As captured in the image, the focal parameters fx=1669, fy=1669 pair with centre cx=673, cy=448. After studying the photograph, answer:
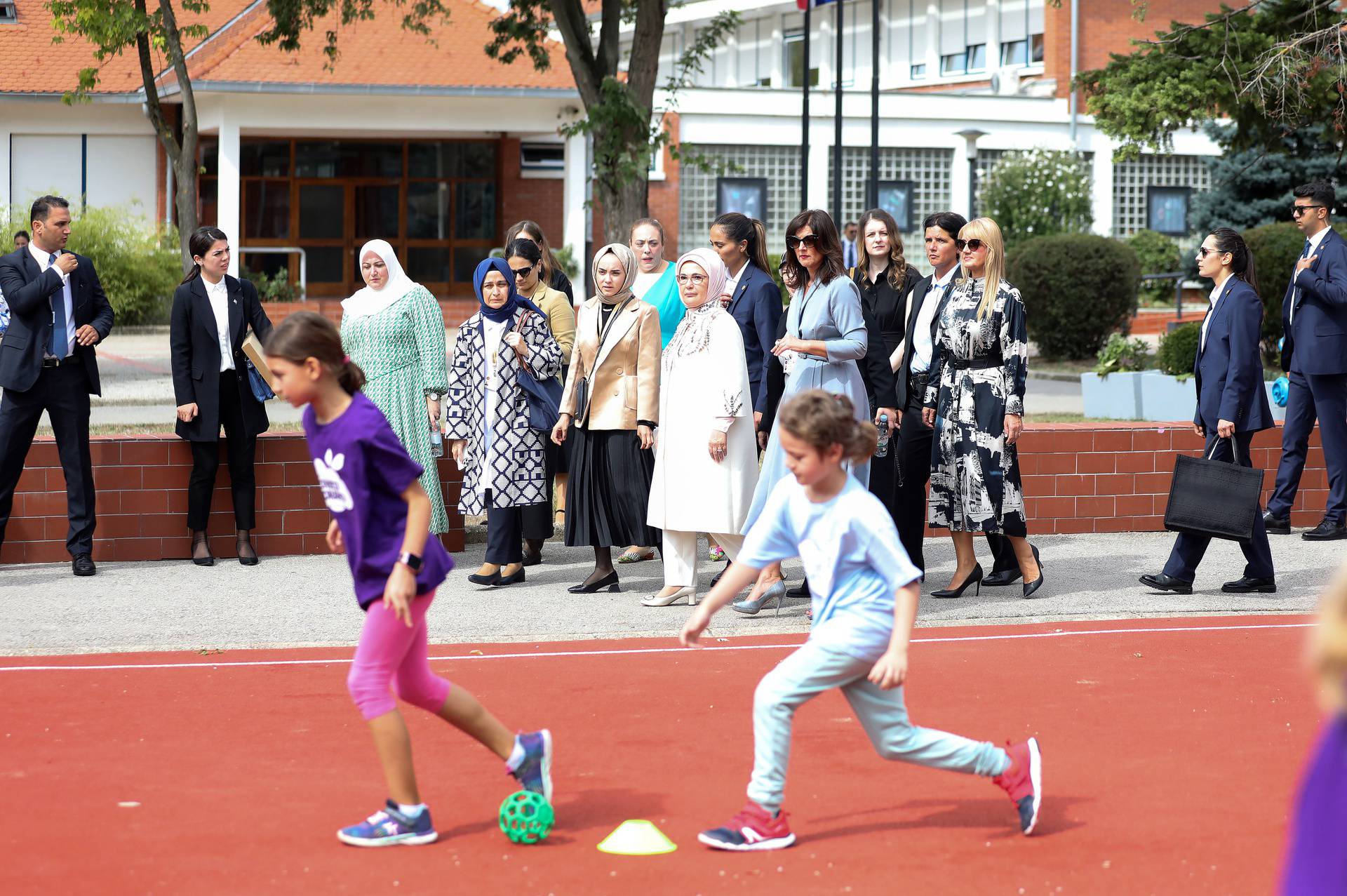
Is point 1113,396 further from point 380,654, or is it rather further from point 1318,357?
point 380,654

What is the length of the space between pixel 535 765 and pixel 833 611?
1041mm

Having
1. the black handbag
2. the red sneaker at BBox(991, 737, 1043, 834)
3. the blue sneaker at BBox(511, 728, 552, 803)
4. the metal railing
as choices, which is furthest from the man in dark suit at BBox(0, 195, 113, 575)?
the metal railing

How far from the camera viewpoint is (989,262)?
891cm

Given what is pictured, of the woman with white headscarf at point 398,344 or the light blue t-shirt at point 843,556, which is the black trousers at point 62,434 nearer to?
the woman with white headscarf at point 398,344

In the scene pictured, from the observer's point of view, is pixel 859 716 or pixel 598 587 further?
pixel 598 587

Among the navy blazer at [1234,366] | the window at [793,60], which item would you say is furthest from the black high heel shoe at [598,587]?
the window at [793,60]

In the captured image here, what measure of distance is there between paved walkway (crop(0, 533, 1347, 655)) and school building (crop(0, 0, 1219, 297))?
16221 millimetres

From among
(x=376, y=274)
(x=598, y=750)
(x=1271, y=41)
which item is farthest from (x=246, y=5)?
(x=598, y=750)

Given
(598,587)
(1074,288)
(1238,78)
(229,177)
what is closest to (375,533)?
(598,587)

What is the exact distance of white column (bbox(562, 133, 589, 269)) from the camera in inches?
1384

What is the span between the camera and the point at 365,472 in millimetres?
4992

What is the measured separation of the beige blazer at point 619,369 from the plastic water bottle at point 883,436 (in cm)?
124

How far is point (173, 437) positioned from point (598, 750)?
5.32 m

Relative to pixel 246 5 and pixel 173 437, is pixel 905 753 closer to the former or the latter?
pixel 173 437
